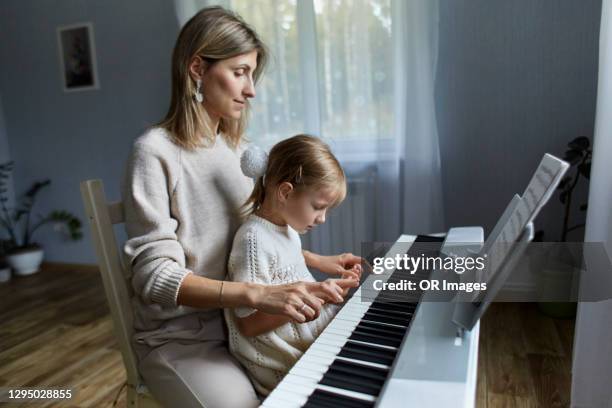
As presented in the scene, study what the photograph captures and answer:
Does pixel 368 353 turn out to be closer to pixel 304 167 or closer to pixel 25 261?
pixel 304 167

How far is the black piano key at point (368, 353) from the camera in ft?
2.54

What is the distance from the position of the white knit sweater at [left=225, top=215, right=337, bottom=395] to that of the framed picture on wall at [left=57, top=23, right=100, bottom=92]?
9.70ft

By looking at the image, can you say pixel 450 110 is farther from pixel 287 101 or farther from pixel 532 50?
pixel 287 101

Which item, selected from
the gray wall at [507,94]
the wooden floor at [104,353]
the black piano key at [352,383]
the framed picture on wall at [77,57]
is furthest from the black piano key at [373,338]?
the framed picture on wall at [77,57]

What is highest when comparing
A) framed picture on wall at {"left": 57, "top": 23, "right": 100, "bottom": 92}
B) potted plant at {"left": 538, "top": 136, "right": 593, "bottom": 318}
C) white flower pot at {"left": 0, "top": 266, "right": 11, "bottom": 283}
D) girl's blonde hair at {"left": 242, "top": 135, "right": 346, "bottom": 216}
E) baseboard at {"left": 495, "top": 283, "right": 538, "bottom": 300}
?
framed picture on wall at {"left": 57, "top": 23, "right": 100, "bottom": 92}

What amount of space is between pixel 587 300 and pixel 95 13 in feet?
11.4

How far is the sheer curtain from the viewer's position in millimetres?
2355

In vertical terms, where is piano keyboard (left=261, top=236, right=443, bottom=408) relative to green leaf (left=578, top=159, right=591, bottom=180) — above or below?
below

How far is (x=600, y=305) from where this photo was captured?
1436mm

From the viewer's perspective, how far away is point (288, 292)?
2.84ft

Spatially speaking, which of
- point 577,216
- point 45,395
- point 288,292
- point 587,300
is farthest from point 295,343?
point 577,216

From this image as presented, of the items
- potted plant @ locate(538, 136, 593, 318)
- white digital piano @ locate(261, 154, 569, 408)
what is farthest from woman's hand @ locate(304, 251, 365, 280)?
potted plant @ locate(538, 136, 593, 318)

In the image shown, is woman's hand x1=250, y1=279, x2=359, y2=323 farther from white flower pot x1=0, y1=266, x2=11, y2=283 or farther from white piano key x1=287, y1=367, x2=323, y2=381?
white flower pot x1=0, y1=266, x2=11, y2=283

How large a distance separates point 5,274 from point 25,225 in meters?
0.51
